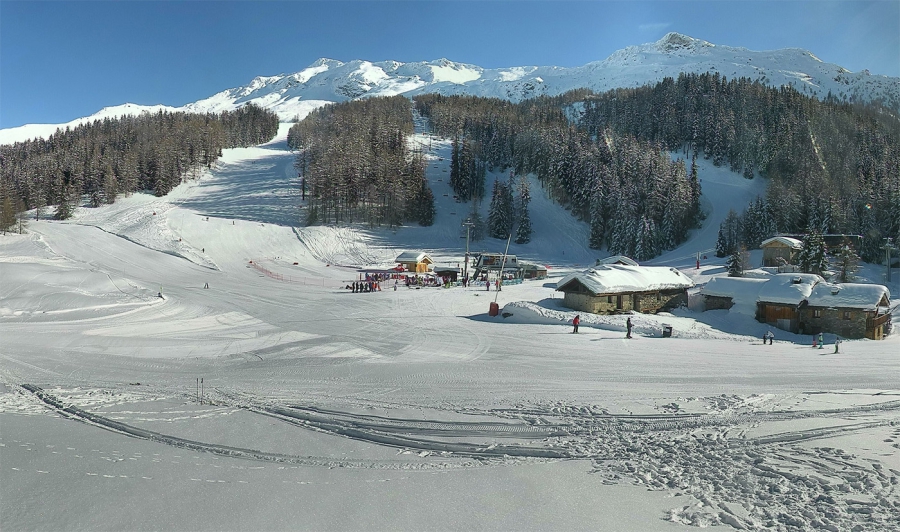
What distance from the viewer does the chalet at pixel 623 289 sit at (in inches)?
1319

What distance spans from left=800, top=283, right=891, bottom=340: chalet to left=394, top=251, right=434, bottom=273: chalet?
38749 mm

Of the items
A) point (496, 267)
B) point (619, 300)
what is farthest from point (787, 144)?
point (619, 300)

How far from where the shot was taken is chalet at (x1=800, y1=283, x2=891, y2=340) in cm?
3078

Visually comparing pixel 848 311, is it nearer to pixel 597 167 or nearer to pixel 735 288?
pixel 735 288

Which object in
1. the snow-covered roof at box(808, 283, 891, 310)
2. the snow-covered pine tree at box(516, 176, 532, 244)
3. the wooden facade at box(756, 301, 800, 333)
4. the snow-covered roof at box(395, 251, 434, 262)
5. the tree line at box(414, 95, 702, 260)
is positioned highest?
the tree line at box(414, 95, 702, 260)

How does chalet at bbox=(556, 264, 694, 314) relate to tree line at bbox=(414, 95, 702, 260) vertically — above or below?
below

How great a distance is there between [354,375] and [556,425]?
8.09 meters

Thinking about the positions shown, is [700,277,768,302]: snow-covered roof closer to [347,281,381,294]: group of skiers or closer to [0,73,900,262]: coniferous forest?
[0,73,900,262]: coniferous forest

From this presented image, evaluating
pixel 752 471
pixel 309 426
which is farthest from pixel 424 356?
pixel 752 471

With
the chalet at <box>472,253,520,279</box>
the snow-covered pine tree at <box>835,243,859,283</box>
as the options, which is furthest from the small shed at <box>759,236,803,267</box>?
the chalet at <box>472,253,520,279</box>

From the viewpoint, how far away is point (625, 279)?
116ft

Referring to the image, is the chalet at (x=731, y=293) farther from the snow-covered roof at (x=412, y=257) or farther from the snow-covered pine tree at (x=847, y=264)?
the snow-covered roof at (x=412, y=257)

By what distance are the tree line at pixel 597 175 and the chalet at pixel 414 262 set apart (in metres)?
28.4

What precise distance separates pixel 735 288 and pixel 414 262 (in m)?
34.7
